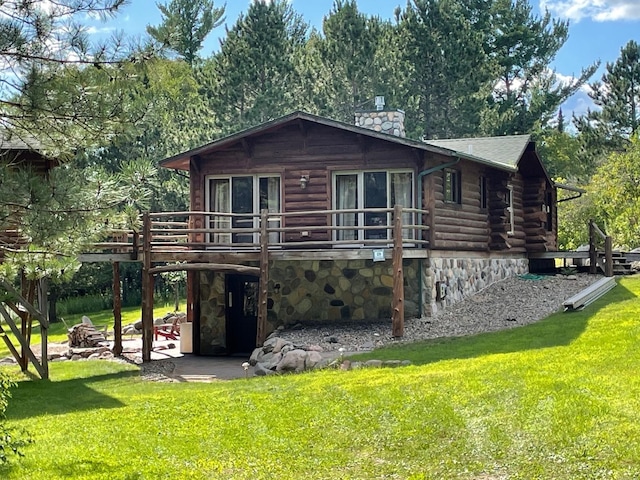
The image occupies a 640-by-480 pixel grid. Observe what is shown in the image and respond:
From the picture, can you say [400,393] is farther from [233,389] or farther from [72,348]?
[72,348]

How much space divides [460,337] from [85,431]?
836 cm

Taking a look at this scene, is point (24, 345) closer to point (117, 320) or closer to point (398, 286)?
point (117, 320)

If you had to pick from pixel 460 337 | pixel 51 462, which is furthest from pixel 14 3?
pixel 460 337

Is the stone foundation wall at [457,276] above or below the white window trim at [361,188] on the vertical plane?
below

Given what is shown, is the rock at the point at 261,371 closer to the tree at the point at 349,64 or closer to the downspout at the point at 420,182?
the downspout at the point at 420,182

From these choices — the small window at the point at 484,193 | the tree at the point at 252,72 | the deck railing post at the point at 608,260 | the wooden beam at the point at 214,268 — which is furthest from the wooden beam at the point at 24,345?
the tree at the point at 252,72

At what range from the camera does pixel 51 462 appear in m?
7.86

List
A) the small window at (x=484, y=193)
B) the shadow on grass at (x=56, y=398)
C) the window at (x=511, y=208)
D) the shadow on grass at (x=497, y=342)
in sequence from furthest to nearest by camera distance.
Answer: the window at (x=511, y=208)
the small window at (x=484, y=193)
the shadow on grass at (x=497, y=342)
the shadow on grass at (x=56, y=398)

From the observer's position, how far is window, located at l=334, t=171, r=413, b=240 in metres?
18.5

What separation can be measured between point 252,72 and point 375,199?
19.1 meters

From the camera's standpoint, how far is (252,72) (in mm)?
35906

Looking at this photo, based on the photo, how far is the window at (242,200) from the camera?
19.2 m

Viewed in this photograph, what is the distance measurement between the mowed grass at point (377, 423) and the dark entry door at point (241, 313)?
688 cm

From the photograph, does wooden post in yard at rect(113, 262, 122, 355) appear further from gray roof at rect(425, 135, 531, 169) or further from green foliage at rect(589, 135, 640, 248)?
green foliage at rect(589, 135, 640, 248)
